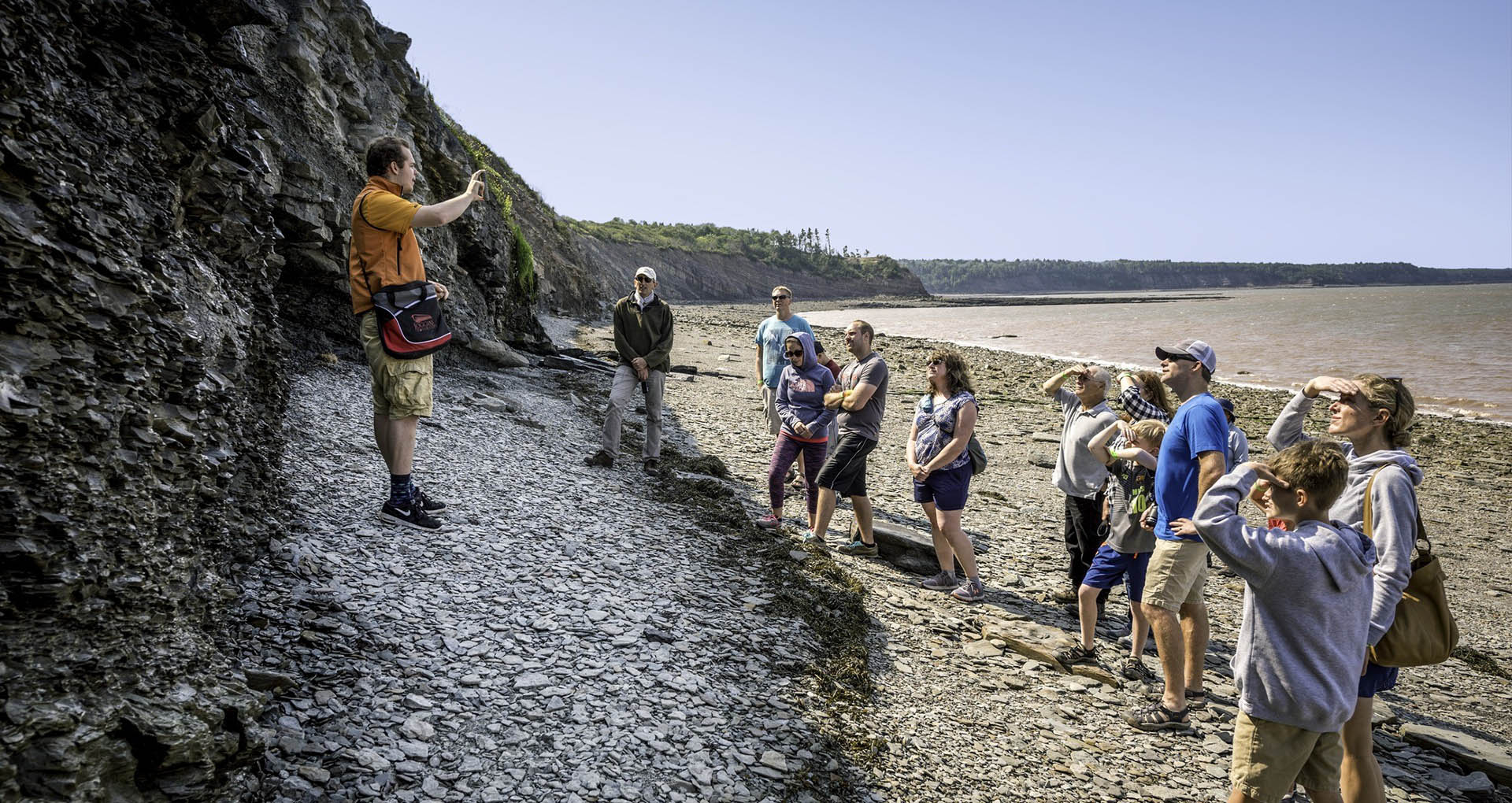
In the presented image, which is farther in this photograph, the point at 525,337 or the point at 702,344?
the point at 702,344

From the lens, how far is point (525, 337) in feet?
59.0

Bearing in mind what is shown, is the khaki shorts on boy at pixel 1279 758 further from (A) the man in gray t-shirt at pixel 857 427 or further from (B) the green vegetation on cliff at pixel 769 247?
(B) the green vegetation on cliff at pixel 769 247

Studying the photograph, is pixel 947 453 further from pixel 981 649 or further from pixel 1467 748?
pixel 1467 748

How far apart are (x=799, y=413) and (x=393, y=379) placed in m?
4.03

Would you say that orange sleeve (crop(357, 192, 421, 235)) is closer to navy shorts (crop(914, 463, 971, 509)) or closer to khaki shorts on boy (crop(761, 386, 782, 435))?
navy shorts (crop(914, 463, 971, 509))

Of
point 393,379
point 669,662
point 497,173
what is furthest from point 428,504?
point 497,173

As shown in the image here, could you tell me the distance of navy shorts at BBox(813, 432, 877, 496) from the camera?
7859 mm

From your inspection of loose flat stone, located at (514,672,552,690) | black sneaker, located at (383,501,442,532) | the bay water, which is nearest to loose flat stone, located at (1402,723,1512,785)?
loose flat stone, located at (514,672,552,690)

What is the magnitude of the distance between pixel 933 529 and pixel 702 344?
2812cm

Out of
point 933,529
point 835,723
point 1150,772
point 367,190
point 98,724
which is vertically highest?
point 367,190

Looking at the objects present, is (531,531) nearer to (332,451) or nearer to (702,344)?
(332,451)

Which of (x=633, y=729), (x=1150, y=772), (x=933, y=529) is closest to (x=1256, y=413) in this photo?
(x=933, y=529)

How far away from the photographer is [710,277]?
4906 inches

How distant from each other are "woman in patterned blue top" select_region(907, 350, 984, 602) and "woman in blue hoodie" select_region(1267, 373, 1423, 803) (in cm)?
305
